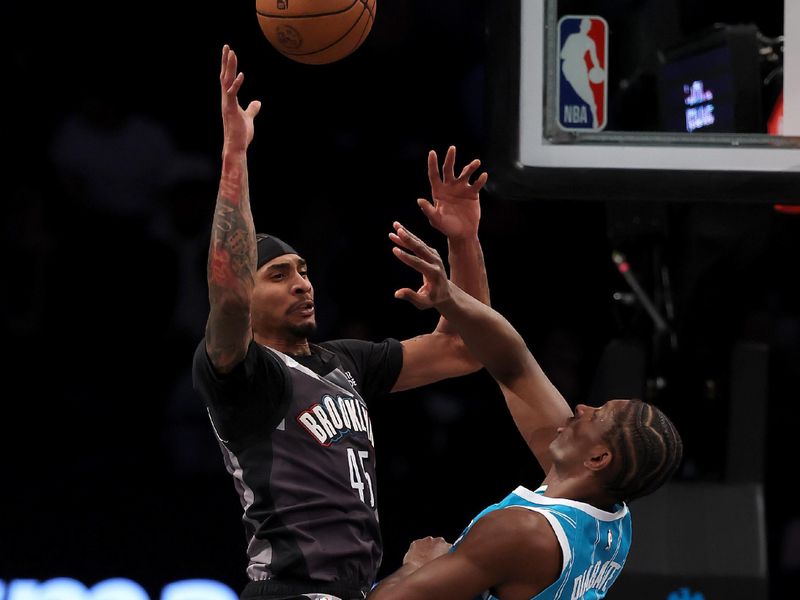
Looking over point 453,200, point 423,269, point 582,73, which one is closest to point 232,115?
point 423,269

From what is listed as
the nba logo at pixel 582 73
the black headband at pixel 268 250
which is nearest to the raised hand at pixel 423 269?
the black headband at pixel 268 250

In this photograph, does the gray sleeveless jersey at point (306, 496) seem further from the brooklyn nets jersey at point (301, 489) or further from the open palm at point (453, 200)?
the open palm at point (453, 200)

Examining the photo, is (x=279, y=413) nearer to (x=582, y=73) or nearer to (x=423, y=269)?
(x=423, y=269)

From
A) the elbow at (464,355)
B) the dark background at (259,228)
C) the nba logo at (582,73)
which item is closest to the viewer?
the elbow at (464,355)

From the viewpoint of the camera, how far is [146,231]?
597cm

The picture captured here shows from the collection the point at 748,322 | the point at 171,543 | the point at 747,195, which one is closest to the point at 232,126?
the point at 747,195

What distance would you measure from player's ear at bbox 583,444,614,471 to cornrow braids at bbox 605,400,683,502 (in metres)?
0.02

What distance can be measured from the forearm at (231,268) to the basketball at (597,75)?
214 centimetres

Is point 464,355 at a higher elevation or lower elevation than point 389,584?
higher

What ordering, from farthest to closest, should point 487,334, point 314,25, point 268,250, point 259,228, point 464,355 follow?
1. point 259,228
2. point 464,355
3. point 314,25
4. point 268,250
5. point 487,334

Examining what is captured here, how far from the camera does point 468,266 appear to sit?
3.80 meters

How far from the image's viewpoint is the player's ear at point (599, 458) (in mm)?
3201

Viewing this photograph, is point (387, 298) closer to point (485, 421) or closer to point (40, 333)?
point (485, 421)

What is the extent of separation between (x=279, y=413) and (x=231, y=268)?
463mm
